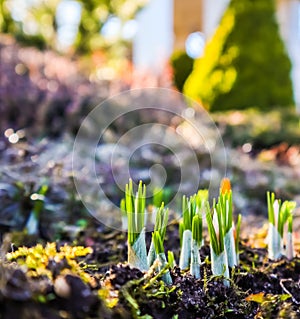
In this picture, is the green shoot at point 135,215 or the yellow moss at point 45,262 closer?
the yellow moss at point 45,262

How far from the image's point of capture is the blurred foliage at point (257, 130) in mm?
5582

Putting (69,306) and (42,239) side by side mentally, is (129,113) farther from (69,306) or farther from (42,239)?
(69,306)

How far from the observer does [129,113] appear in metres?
4.83

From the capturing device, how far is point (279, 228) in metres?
1.81

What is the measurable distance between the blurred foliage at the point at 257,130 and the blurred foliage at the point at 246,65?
1013mm

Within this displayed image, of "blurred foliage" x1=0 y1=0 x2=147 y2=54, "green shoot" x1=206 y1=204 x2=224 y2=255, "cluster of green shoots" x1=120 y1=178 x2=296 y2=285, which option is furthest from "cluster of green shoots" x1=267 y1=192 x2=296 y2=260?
"blurred foliage" x1=0 y1=0 x2=147 y2=54

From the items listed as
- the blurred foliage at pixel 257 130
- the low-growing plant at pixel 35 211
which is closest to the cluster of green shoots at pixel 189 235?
the low-growing plant at pixel 35 211

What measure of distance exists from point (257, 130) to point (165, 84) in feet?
5.68

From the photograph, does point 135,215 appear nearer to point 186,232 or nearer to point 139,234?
point 139,234

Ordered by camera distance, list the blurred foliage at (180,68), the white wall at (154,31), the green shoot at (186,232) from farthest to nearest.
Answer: the white wall at (154,31) → the blurred foliage at (180,68) → the green shoot at (186,232)

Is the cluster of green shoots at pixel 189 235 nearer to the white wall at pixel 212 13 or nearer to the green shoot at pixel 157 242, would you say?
the green shoot at pixel 157 242

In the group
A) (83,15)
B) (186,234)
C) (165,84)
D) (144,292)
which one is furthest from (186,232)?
(83,15)

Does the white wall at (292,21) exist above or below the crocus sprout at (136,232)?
above

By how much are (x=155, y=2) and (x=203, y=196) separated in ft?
42.8
